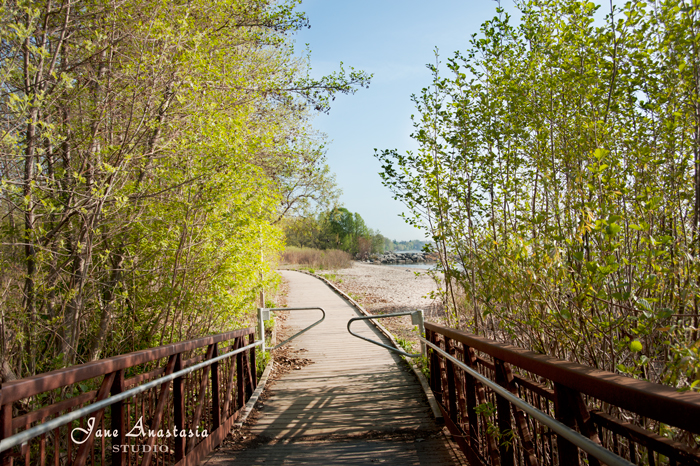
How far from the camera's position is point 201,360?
155 inches

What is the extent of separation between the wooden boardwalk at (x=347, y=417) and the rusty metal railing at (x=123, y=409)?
476 millimetres

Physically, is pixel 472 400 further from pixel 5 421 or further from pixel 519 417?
pixel 5 421

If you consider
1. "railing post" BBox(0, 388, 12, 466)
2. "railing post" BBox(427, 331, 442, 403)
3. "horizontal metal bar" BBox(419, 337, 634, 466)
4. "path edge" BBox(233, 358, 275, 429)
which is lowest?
"path edge" BBox(233, 358, 275, 429)

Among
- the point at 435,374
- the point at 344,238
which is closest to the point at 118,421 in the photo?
the point at 435,374

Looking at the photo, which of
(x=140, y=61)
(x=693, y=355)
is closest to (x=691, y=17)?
(x=693, y=355)

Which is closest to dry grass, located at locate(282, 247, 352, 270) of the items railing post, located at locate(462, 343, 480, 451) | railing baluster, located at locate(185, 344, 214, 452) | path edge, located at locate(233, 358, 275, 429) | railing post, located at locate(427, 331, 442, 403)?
path edge, located at locate(233, 358, 275, 429)

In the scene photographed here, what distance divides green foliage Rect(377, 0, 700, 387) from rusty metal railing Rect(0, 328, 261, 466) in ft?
7.59

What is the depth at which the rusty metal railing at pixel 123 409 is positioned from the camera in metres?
1.79

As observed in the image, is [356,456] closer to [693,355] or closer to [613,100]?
[693,355]

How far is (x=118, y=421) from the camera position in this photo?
252 centimetres

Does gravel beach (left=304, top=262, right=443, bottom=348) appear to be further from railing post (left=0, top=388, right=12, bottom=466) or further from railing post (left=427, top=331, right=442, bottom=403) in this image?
railing post (left=0, top=388, right=12, bottom=466)

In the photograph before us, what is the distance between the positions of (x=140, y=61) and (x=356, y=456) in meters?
4.83

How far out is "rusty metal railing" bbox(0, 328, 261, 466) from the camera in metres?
1.79

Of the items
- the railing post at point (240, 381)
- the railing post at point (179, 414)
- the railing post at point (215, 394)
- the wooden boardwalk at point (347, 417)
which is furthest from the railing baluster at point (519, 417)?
the railing post at point (240, 381)
